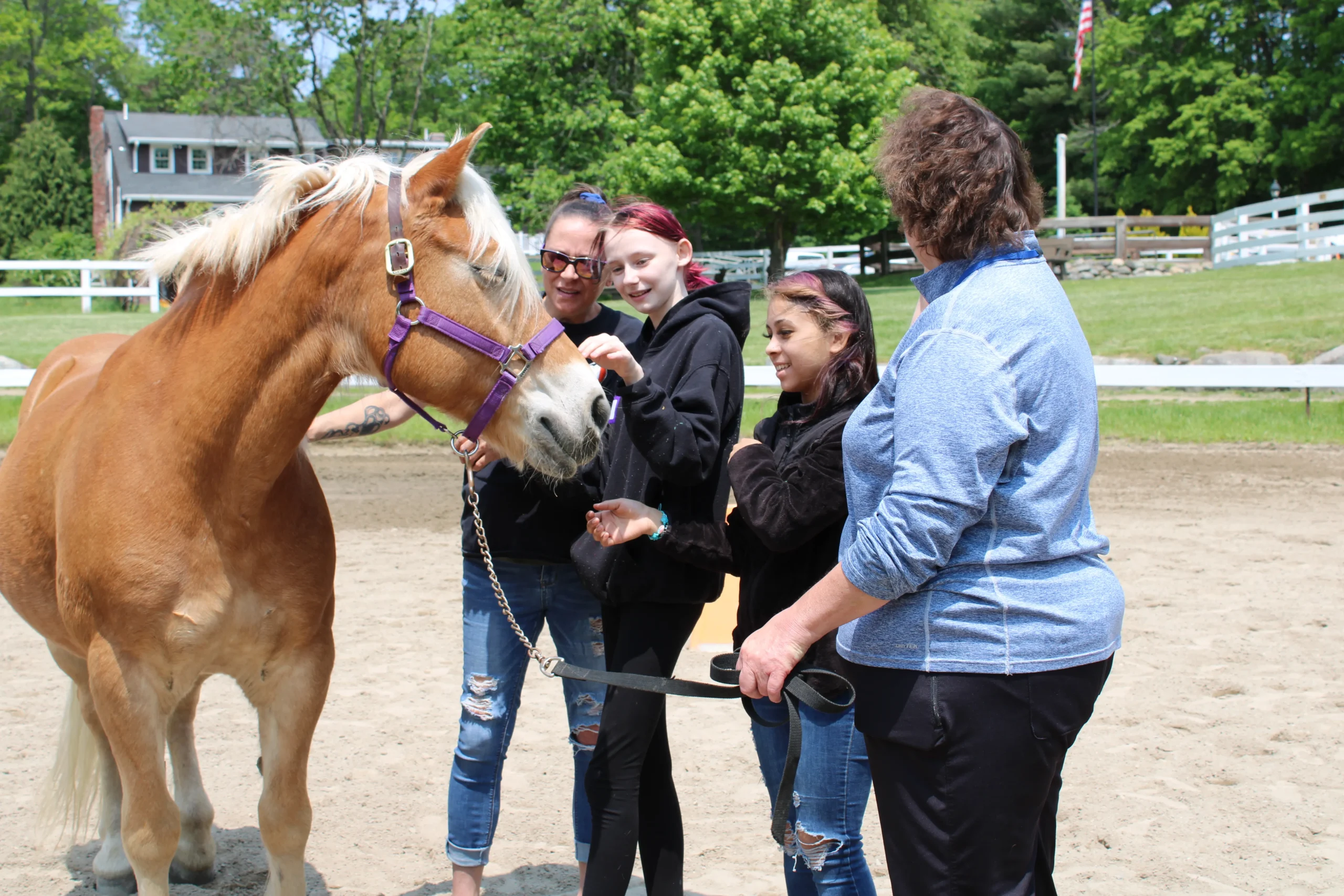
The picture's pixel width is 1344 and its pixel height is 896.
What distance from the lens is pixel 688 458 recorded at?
2.48 metres

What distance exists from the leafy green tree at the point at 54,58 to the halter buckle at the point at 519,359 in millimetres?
53528

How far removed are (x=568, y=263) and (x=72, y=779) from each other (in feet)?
7.88

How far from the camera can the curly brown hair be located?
1823 millimetres

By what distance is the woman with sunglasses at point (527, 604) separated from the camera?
3.00 m

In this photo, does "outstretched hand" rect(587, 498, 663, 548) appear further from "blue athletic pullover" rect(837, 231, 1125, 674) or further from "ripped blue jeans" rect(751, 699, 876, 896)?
"blue athletic pullover" rect(837, 231, 1125, 674)

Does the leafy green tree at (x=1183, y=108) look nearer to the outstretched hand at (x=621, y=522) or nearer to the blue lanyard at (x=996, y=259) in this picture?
the outstretched hand at (x=621, y=522)

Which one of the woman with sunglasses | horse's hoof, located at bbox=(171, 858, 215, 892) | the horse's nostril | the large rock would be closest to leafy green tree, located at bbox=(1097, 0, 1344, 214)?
the large rock

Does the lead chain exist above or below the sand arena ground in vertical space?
above

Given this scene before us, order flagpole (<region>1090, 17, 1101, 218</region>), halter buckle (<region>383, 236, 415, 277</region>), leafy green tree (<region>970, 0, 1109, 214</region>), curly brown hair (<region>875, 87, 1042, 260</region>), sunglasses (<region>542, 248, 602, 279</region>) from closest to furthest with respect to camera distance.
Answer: curly brown hair (<region>875, 87, 1042, 260</region>) < halter buckle (<region>383, 236, 415, 277</region>) < sunglasses (<region>542, 248, 602, 279</region>) < flagpole (<region>1090, 17, 1101, 218</region>) < leafy green tree (<region>970, 0, 1109, 214</region>)

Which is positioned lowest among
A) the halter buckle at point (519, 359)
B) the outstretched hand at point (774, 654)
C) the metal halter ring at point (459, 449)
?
the outstretched hand at point (774, 654)

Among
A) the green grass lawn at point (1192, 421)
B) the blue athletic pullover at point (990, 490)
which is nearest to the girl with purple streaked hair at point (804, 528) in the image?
the blue athletic pullover at point (990, 490)

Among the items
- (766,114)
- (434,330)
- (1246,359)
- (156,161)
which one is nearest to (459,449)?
(434,330)

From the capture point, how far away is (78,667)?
3.51 metres

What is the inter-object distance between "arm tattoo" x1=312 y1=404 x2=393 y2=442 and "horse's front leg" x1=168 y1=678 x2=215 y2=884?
961 millimetres
